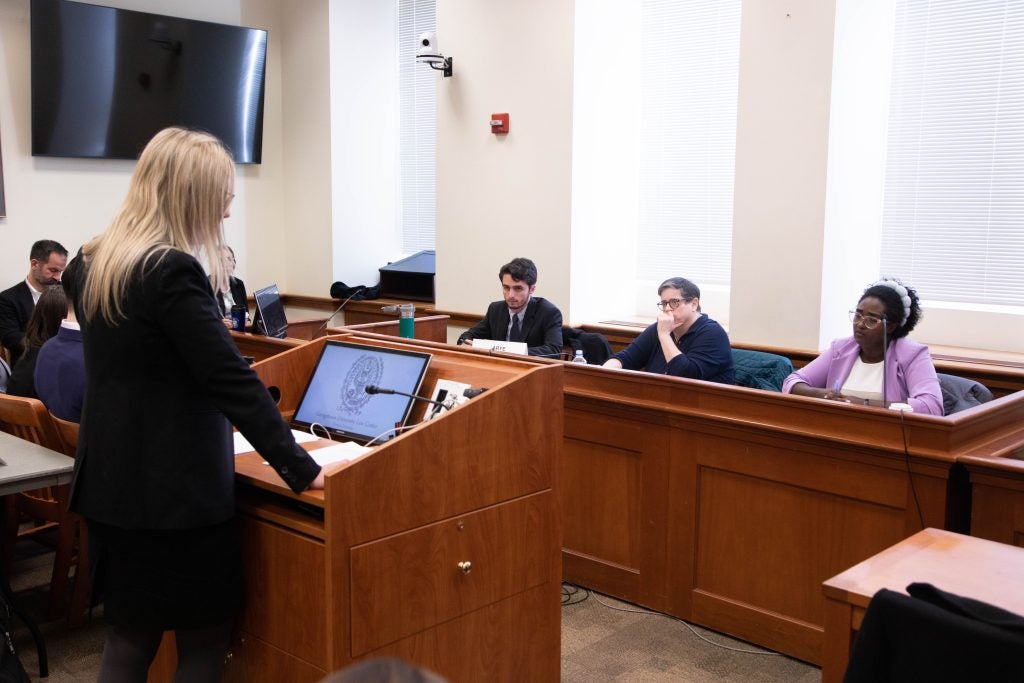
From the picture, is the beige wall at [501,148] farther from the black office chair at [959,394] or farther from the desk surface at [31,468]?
→ the desk surface at [31,468]

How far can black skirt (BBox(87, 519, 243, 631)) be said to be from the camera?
205 cm

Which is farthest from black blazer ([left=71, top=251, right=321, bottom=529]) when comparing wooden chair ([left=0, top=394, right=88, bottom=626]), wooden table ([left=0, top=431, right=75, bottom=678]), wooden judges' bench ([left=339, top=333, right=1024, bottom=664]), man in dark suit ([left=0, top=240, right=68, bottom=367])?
man in dark suit ([left=0, top=240, right=68, bottom=367])

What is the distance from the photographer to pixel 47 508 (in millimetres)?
3475

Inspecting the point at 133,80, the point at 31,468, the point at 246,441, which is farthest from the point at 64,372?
the point at 133,80

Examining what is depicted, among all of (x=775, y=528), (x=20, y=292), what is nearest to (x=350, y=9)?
(x=20, y=292)

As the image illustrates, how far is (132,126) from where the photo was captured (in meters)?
6.60

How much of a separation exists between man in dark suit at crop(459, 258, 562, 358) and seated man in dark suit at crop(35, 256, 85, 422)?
189 cm

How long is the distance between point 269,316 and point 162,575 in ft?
10.9

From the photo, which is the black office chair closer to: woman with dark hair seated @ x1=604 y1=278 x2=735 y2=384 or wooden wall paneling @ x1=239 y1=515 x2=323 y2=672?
woman with dark hair seated @ x1=604 y1=278 x2=735 y2=384

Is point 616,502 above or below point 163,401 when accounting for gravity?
below

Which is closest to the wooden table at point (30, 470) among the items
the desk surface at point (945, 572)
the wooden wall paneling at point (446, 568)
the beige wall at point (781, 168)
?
the wooden wall paneling at point (446, 568)

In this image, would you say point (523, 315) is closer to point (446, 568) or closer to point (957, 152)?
point (957, 152)

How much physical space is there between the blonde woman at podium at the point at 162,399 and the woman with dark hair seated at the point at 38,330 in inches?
67.6

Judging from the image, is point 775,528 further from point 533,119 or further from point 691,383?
point 533,119
